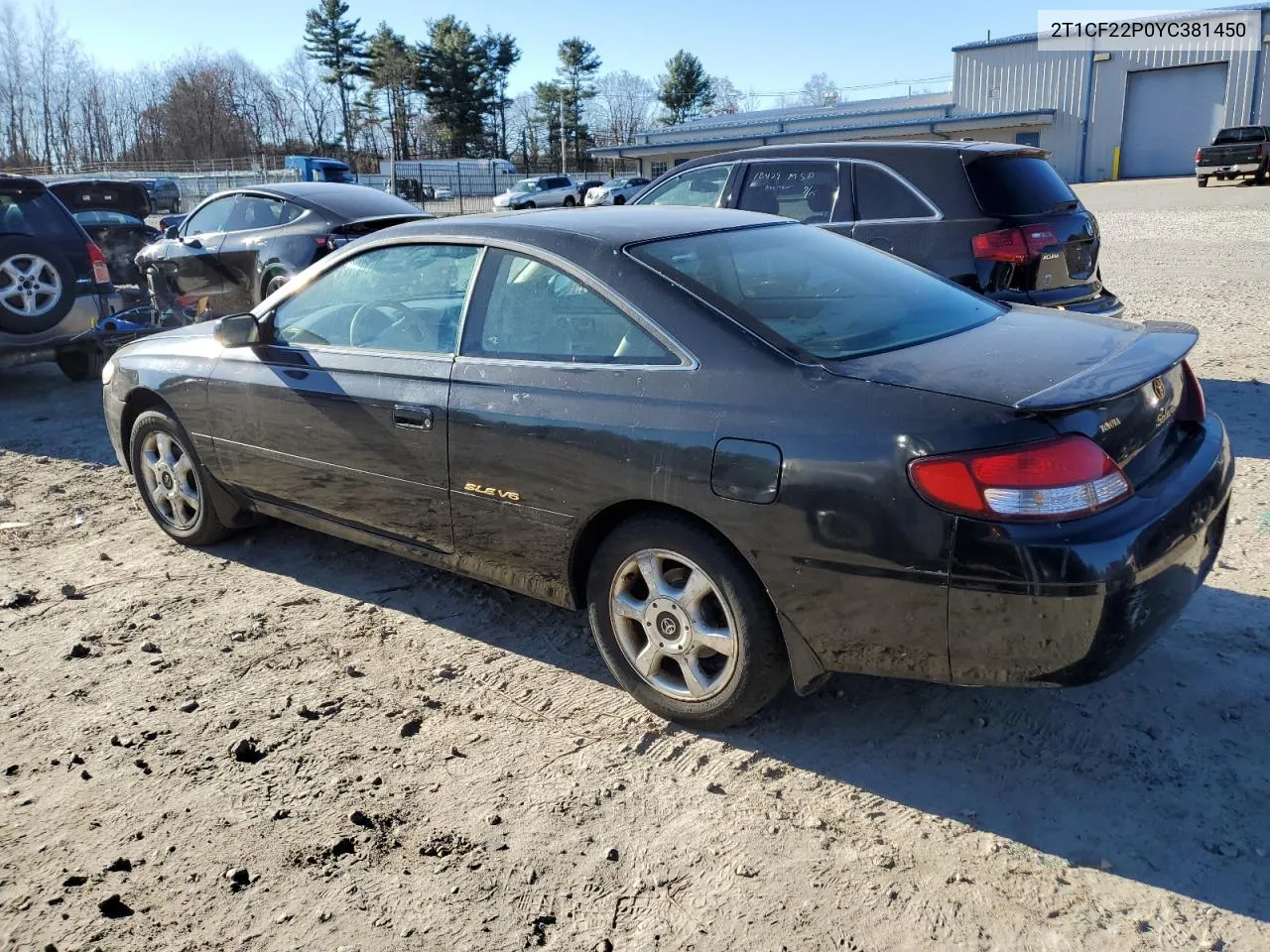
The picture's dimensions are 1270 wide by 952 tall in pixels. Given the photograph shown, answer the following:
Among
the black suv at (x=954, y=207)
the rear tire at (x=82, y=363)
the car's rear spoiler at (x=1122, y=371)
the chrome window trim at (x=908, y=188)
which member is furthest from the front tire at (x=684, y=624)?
the rear tire at (x=82, y=363)

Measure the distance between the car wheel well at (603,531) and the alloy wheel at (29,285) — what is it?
6.88 meters

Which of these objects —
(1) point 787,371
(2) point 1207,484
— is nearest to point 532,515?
(1) point 787,371

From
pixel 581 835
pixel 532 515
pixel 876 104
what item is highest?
pixel 876 104

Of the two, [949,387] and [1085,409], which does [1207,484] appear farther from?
[949,387]

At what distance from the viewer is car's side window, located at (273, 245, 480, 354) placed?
3.79 metres

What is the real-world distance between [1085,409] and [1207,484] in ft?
2.23

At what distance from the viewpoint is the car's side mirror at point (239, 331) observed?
4328 millimetres

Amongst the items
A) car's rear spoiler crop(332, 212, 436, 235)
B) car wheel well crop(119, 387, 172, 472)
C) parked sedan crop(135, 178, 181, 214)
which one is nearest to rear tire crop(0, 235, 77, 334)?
car's rear spoiler crop(332, 212, 436, 235)

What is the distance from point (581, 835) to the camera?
277 centimetres

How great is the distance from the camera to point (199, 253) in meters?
10.0

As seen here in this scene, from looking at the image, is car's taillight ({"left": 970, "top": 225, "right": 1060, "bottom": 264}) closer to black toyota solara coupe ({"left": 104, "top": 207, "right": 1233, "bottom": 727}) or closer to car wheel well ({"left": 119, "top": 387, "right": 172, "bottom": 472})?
black toyota solara coupe ({"left": 104, "top": 207, "right": 1233, "bottom": 727})

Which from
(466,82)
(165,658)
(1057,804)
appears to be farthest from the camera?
(466,82)

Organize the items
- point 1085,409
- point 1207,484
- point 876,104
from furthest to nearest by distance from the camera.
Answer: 1. point 876,104
2. point 1207,484
3. point 1085,409

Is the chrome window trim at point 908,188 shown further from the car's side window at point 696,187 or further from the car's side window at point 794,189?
the car's side window at point 696,187
